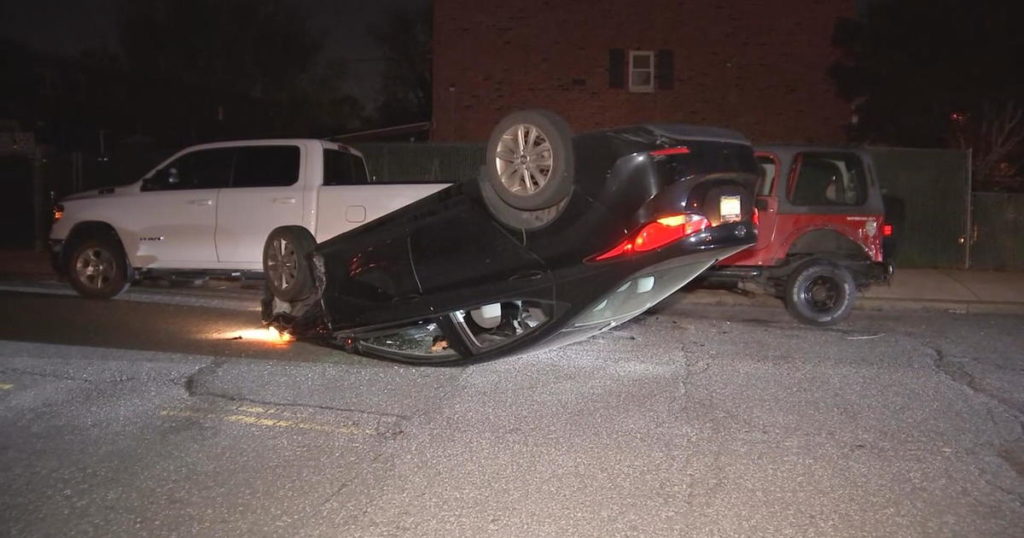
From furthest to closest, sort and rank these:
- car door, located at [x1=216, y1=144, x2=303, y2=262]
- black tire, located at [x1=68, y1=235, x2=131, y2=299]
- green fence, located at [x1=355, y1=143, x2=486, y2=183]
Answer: green fence, located at [x1=355, y1=143, x2=486, y2=183] → black tire, located at [x1=68, y1=235, x2=131, y2=299] → car door, located at [x1=216, y1=144, x2=303, y2=262]

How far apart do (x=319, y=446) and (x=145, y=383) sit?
6.90 feet

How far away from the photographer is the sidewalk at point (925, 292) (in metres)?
11.2

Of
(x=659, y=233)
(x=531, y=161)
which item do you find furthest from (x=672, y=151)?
(x=531, y=161)

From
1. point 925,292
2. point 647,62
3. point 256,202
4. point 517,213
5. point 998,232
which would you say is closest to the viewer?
point 517,213

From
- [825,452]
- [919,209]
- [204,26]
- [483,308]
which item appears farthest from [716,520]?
[204,26]

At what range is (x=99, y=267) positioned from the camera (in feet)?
34.0

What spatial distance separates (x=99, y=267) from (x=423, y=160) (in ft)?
22.4

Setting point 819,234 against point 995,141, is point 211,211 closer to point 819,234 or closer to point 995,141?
point 819,234

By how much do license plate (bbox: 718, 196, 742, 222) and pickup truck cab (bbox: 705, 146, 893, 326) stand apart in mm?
3333

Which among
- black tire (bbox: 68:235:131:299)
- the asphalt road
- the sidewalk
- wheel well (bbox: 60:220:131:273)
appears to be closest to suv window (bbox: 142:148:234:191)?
Answer: wheel well (bbox: 60:220:131:273)

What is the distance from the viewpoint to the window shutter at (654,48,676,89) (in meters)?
20.4

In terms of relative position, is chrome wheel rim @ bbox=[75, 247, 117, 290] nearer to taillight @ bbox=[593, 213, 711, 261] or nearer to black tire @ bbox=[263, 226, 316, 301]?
black tire @ bbox=[263, 226, 316, 301]

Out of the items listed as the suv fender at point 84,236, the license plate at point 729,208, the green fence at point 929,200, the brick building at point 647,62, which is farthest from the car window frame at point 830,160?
the brick building at point 647,62

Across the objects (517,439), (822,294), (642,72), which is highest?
(642,72)
